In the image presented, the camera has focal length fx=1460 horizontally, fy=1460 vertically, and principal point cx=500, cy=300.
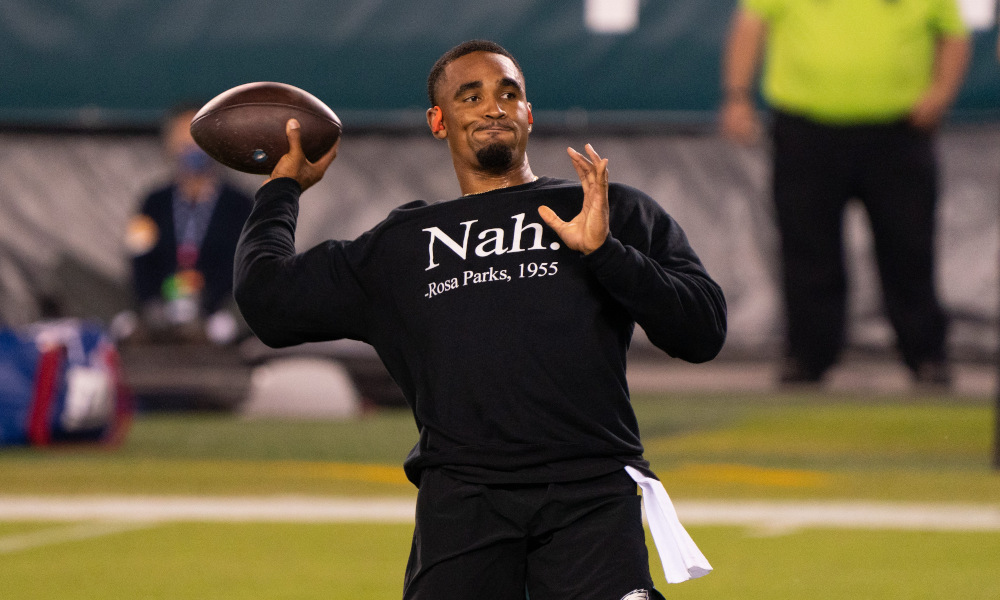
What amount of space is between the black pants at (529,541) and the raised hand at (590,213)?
50 cm

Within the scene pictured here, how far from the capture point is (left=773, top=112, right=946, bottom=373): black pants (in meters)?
9.24

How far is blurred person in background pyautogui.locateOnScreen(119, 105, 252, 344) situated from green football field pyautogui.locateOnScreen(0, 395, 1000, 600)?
673 mm

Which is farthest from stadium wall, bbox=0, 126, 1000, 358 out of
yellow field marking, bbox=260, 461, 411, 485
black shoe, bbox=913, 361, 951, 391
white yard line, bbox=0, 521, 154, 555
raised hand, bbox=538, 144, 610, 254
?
raised hand, bbox=538, 144, 610, 254

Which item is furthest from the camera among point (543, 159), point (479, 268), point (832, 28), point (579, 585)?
point (543, 159)

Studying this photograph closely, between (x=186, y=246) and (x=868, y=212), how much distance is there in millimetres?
4496

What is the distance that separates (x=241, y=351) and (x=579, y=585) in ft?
22.9

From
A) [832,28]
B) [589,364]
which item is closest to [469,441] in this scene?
[589,364]

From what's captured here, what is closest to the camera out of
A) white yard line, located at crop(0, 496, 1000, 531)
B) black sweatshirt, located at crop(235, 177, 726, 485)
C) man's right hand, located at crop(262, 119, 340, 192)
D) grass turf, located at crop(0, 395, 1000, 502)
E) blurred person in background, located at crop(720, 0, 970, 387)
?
black sweatshirt, located at crop(235, 177, 726, 485)

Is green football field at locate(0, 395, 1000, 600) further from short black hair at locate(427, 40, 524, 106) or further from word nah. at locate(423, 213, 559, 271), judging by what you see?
short black hair at locate(427, 40, 524, 106)

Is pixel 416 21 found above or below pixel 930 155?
above

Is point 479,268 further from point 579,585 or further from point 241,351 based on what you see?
point 241,351

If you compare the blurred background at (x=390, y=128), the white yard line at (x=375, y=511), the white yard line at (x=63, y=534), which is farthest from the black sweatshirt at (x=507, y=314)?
the blurred background at (x=390, y=128)

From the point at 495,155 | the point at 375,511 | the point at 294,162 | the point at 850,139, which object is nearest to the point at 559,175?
the point at 850,139

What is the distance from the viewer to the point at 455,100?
3232 millimetres
